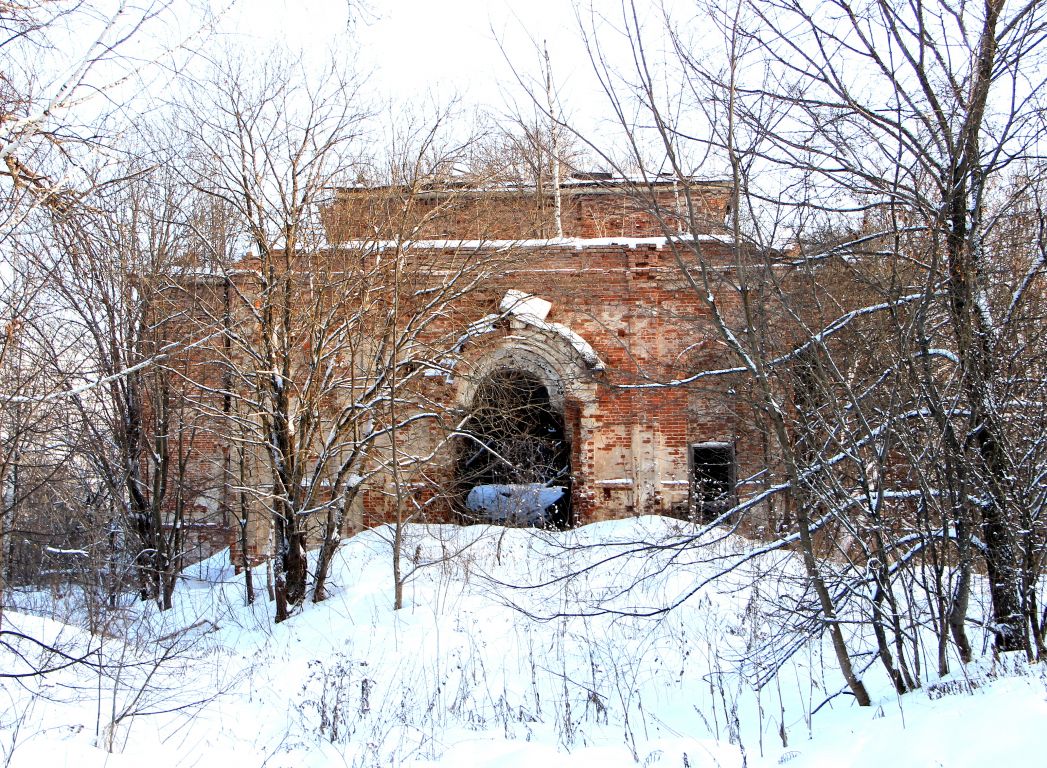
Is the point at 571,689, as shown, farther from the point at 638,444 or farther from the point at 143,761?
the point at 638,444

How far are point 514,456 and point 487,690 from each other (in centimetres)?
589

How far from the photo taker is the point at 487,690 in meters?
6.30

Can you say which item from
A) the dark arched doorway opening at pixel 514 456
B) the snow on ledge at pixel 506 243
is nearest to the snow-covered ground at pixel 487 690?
the dark arched doorway opening at pixel 514 456

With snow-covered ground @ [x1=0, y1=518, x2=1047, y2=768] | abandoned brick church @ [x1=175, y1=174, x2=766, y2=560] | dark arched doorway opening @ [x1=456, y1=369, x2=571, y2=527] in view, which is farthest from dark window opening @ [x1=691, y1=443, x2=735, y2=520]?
snow-covered ground @ [x1=0, y1=518, x2=1047, y2=768]

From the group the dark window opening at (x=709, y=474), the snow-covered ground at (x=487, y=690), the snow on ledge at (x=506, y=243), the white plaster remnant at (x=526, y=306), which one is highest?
the snow on ledge at (x=506, y=243)

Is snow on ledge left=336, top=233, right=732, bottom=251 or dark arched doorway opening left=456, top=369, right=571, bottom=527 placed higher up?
snow on ledge left=336, top=233, right=732, bottom=251

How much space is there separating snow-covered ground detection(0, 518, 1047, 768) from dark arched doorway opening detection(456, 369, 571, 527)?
1.93 meters

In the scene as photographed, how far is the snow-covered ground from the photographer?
4570 millimetres

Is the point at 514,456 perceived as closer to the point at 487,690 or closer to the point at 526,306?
the point at 526,306

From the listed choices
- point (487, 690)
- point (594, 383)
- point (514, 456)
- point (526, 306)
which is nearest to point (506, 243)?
point (526, 306)

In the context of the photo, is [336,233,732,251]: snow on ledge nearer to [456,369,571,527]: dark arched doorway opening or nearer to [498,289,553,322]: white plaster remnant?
[498,289,553,322]: white plaster remnant

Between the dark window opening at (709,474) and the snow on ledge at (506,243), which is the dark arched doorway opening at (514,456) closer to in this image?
the snow on ledge at (506,243)

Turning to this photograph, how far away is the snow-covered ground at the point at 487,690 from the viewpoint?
4570 millimetres

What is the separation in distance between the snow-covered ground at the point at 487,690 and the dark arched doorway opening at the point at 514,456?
1927 millimetres
